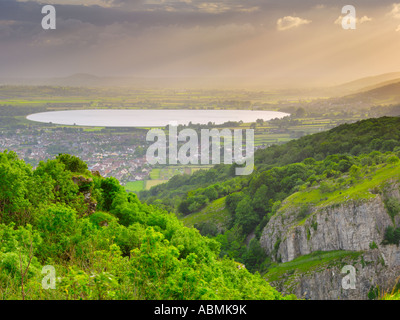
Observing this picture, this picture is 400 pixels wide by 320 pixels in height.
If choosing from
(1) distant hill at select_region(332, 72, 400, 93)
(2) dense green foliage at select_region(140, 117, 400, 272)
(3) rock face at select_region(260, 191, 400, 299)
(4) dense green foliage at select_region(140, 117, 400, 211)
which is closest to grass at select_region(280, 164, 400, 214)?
(2) dense green foliage at select_region(140, 117, 400, 272)

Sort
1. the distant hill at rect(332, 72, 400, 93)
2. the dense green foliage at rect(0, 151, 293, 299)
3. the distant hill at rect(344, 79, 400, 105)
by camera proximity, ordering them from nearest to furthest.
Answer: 1. the dense green foliage at rect(0, 151, 293, 299)
2. the distant hill at rect(344, 79, 400, 105)
3. the distant hill at rect(332, 72, 400, 93)

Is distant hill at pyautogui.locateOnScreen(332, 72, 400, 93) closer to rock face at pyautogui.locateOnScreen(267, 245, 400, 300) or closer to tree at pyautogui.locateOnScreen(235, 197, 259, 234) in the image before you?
tree at pyautogui.locateOnScreen(235, 197, 259, 234)

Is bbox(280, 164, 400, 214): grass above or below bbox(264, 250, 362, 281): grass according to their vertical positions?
above

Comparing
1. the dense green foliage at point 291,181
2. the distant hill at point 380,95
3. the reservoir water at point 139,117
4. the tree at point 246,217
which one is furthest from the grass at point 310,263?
the distant hill at point 380,95

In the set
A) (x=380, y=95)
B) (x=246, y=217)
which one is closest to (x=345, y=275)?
(x=246, y=217)

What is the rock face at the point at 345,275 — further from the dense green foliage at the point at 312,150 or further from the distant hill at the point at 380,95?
the distant hill at the point at 380,95

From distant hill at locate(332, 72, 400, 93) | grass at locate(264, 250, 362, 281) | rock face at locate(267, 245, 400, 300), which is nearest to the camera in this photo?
rock face at locate(267, 245, 400, 300)

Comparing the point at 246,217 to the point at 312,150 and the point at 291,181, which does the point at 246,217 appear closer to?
the point at 291,181
